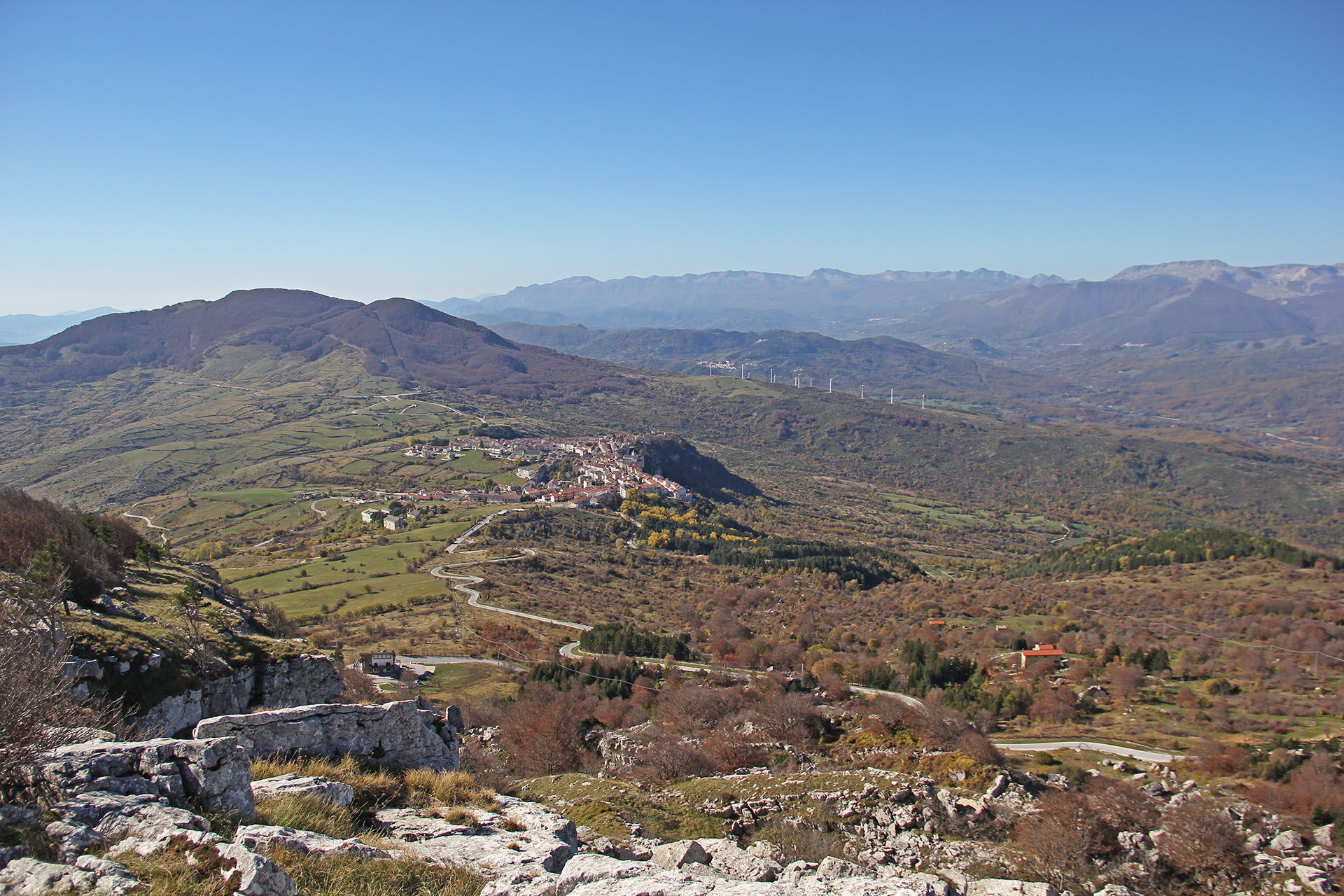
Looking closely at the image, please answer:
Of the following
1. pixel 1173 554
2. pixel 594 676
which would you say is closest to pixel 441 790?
pixel 594 676

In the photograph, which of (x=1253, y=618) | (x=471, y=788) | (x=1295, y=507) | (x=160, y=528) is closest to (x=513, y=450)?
(x=160, y=528)

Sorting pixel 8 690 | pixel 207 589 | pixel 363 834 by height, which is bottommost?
pixel 207 589

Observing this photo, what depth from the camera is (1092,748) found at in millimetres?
26891

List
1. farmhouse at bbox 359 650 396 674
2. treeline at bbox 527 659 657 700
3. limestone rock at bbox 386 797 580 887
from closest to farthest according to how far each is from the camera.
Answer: limestone rock at bbox 386 797 580 887, farmhouse at bbox 359 650 396 674, treeline at bbox 527 659 657 700

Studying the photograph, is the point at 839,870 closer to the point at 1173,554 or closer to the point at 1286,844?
the point at 1286,844

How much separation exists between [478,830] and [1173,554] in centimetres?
7720

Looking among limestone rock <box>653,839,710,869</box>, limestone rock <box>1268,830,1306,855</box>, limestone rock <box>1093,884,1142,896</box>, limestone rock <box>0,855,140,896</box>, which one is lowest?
limestone rock <box>1268,830,1306,855</box>

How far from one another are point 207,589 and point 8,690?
2741 cm

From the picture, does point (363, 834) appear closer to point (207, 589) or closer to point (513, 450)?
point (207, 589)

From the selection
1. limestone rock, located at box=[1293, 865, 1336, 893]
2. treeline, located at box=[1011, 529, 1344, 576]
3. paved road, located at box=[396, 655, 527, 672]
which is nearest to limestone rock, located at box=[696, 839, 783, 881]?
limestone rock, located at box=[1293, 865, 1336, 893]

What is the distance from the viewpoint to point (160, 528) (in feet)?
291

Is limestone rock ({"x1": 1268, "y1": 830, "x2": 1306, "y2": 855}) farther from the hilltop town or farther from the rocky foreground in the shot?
the hilltop town

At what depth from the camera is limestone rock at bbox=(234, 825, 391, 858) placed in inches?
321

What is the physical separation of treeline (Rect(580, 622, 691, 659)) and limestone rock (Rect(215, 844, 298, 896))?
128 feet
